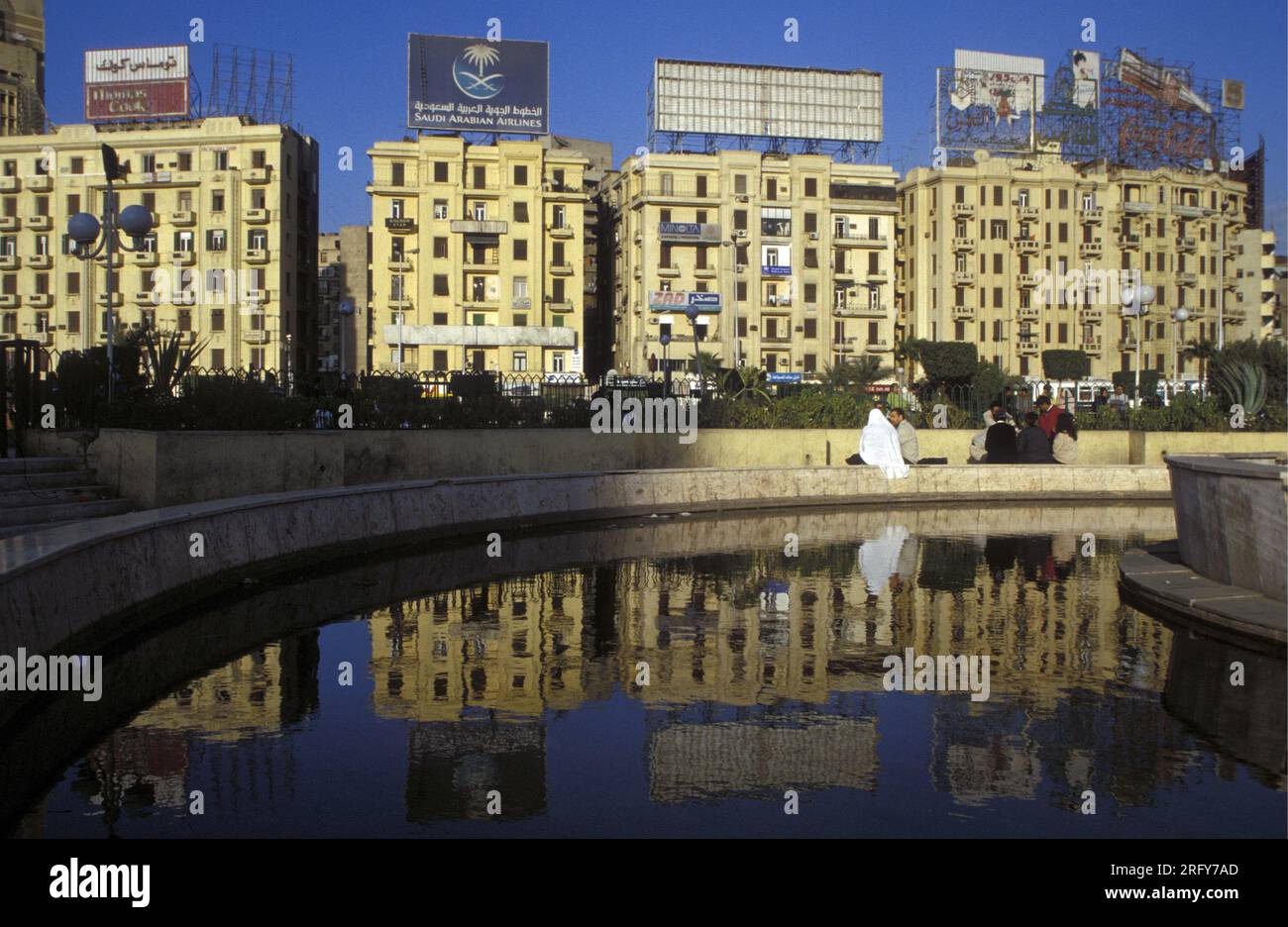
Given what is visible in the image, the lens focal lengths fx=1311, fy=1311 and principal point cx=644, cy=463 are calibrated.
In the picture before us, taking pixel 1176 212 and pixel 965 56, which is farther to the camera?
pixel 1176 212

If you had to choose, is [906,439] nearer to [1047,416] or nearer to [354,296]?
[1047,416]

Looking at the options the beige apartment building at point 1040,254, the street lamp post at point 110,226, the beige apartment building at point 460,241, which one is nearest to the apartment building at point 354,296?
the beige apartment building at point 460,241

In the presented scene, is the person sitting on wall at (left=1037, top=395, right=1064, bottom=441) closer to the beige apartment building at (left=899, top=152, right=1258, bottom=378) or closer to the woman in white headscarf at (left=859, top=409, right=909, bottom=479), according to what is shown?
the woman in white headscarf at (left=859, top=409, right=909, bottom=479)

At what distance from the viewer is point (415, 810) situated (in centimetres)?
569

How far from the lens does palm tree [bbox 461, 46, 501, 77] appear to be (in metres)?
78.5

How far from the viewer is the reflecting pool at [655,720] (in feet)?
18.6

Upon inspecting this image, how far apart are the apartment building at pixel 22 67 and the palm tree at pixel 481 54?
108ft

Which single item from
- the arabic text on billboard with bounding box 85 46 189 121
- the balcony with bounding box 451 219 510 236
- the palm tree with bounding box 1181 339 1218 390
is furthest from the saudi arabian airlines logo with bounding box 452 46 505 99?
the palm tree with bounding box 1181 339 1218 390

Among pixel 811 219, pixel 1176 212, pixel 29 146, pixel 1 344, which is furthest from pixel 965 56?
pixel 1 344

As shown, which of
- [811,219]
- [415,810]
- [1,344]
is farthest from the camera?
[811,219]

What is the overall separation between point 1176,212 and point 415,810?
98.4 meters

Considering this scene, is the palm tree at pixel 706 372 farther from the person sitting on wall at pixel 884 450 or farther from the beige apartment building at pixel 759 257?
the beige apartment building at pixel 759 257

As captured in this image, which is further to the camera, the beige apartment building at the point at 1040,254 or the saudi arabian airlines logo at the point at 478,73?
the beige apartment building at the point at 1040,254
